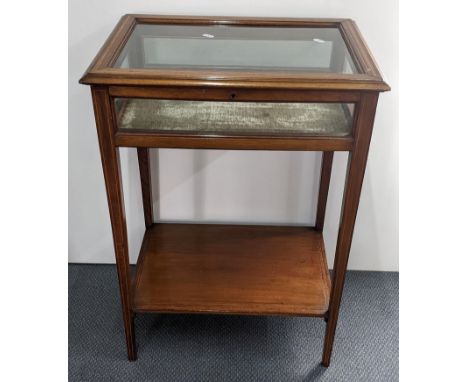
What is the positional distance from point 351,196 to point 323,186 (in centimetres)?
39

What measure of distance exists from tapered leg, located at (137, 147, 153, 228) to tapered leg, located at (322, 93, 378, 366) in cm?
58

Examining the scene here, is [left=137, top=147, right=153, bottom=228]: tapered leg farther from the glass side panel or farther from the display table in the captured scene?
the glass side panel

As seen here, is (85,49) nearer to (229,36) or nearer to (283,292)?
(229,36)

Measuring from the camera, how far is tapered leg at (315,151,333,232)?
1.51 metres

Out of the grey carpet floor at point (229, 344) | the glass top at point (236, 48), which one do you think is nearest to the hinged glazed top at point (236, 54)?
the glass top at point (236, 48)

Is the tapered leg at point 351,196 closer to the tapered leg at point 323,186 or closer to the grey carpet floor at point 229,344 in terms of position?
the grey carpet floor at point 229,344

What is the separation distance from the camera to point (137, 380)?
1.38 metres

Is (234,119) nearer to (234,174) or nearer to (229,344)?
(234,174)

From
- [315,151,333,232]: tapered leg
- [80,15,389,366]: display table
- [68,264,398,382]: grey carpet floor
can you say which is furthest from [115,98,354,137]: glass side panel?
[68,264,398,382]: grey carpet floor

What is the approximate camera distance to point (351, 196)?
3.81 feet
